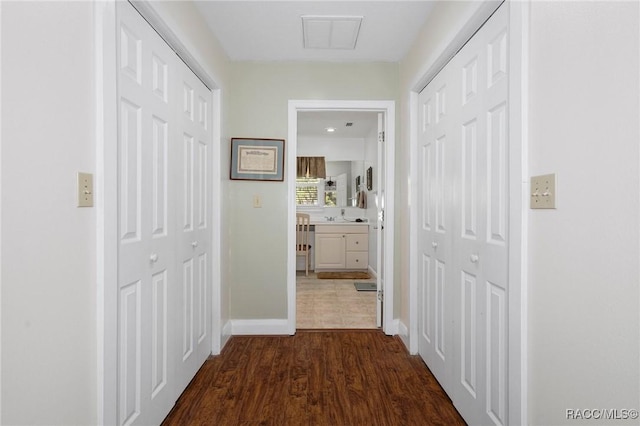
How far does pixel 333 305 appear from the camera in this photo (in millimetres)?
3773

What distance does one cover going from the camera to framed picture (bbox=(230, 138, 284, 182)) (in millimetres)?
2832

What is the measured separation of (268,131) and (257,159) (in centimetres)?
26

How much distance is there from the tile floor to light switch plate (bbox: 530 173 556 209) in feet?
7.42

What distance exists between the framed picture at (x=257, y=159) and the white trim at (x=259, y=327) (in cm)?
123

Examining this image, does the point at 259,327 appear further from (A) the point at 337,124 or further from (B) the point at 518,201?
(A) the point at 337,124

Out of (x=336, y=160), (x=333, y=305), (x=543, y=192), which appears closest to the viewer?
(x=543, y=192)

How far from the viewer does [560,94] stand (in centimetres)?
102

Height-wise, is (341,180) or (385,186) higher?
(341,180)

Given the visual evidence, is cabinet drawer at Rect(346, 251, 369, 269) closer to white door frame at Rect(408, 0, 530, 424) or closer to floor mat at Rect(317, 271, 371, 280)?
floor mat at Rect(317, 271, 371, 280)

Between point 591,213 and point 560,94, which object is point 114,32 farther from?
point 591,213

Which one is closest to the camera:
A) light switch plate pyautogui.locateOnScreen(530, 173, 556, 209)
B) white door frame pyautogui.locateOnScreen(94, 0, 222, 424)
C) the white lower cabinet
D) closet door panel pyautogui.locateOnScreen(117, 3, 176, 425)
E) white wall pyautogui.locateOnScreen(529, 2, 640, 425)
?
white wall pyautogui.locateOnScreen(529, 2, 640, 425)

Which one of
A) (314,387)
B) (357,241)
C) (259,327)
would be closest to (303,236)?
(357,241)

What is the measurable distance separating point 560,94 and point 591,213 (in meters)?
0.38

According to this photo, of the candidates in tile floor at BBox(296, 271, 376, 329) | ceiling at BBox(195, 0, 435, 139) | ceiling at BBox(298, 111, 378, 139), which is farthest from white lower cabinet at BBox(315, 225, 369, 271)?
ceiling at BBox(195, 0, 435, 139)
